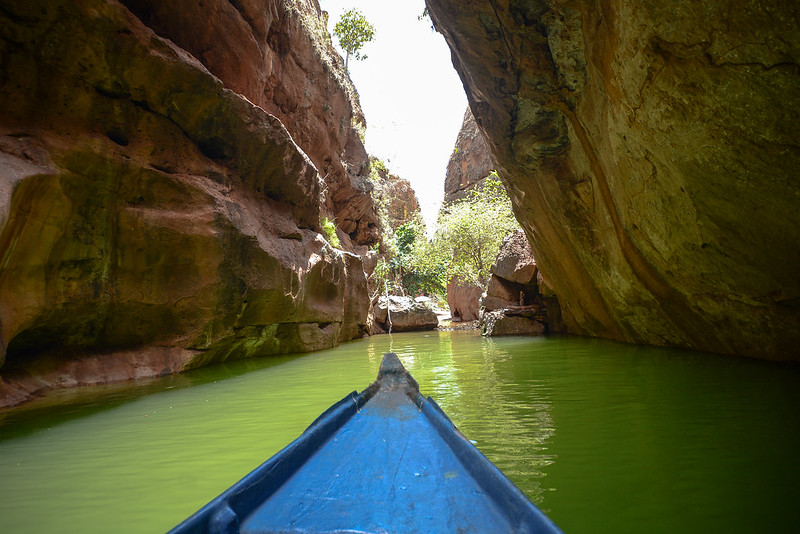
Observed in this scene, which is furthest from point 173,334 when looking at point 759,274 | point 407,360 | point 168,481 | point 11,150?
point 759,274

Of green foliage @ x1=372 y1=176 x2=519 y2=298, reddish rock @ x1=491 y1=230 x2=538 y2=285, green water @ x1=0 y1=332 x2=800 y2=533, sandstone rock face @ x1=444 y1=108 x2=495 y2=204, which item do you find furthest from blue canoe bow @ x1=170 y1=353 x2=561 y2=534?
sandstone rock face @ x1=444 y1=108 x2=495 y2=204

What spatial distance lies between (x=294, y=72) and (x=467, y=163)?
28237mm

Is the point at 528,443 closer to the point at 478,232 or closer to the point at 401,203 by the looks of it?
the point at 478,232

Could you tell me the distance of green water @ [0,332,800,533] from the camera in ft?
6.31

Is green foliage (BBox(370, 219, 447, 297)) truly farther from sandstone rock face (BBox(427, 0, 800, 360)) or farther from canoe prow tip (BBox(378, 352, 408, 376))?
canoe prow tip (BBox(378, 352, 408, 376))

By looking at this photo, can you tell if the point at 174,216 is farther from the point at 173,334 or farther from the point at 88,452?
the point at 88,452

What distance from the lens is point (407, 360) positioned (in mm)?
8359

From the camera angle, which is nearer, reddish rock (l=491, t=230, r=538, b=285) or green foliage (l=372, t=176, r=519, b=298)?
reddish rock (l=491, t=230, r=538, b=285)

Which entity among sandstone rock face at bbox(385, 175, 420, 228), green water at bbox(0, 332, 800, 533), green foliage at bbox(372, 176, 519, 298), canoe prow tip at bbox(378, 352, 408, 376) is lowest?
green water at bbox(0, 332, 800, 533)

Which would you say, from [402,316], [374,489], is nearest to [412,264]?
[402,316]

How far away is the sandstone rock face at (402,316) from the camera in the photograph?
2177cm

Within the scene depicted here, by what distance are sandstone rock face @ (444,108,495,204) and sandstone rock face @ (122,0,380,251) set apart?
1811 cm

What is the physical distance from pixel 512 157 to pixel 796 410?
7.02 metres

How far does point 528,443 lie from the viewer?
278 centimetres
